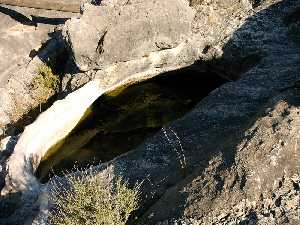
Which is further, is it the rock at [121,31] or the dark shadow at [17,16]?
the dark shadow at [17,16]

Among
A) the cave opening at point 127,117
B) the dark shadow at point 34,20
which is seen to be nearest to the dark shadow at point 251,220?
the cave opening at point 127,117

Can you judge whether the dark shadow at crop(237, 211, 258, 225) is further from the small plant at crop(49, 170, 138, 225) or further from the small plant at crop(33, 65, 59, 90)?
the small plant at crop(33, 65, 59, 90)

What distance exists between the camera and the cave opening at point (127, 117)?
1159 cm

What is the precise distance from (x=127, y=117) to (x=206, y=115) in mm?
2821

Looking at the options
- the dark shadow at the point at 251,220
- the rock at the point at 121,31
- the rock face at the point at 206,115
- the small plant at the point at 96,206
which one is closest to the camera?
the dark shadow at the point at 251,220

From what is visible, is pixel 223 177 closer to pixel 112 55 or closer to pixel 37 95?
pixel 112 55

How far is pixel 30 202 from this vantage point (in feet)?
32.8

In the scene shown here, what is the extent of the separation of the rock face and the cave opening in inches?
9.2

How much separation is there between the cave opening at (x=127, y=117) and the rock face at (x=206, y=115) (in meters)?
0.23

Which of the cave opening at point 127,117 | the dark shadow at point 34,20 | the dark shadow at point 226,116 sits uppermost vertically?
the dark shadow at point 34,20

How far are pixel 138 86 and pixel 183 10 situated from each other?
7.20 ft

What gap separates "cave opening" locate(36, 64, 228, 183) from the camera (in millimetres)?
11594

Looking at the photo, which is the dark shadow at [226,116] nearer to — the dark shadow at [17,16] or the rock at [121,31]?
the rock at [121,31]

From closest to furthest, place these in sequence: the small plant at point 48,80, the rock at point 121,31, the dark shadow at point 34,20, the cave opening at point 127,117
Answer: the cave opening at point 127,117 < the rock at point 121,31 < the small plant at point 48,80 < the dark shadow at point 34,20
